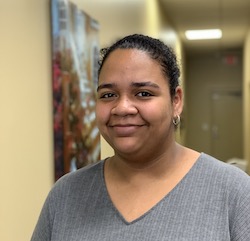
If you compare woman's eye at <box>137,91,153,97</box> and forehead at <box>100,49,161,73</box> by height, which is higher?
forehead at <box>100,49,161,73</box>

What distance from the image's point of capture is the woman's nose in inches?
38.2

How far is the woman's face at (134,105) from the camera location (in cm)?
97

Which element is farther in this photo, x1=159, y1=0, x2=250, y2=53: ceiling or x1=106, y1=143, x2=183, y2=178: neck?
x1=159, y1=0, x2=250, y2=53: ceiling

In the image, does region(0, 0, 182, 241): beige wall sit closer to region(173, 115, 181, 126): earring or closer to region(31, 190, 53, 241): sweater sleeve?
region(31, 190, 53, 241): sweater sleeve

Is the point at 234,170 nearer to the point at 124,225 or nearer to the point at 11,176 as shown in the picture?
the point at 124,225

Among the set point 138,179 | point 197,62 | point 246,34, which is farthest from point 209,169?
point 197,62

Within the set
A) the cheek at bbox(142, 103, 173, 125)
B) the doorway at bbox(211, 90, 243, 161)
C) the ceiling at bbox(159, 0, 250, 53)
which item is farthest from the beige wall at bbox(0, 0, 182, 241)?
the doorway at bbox(211, 90, 243, 161)

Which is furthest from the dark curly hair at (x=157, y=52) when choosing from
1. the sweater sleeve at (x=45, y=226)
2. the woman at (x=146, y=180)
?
the sweater sleeve at (x=45, y=226)

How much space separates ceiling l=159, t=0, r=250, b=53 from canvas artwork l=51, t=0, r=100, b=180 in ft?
11.5

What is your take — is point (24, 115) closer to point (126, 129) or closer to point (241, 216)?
point (126, 129)

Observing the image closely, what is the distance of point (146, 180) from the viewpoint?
107 cm

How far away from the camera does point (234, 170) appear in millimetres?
1018

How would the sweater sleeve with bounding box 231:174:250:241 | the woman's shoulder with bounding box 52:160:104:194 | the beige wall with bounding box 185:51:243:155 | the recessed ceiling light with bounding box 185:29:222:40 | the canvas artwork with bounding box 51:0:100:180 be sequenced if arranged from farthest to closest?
the beige wall with bounding box 185:51:243:155 → the recessed ceiling light with bounding box 185:29:222:40 → the canvas artwork with bounding box 51:0:100:180 → the woman's shoulder with bounding box 52:160:104:194 → the sweater sleeve with bounding box 231:174:250:241

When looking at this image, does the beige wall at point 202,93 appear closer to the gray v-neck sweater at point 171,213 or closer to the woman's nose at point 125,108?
the gray v-neck sweater at point 171,213
